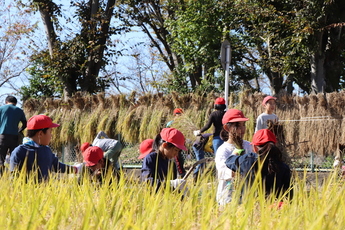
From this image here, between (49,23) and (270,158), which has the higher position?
(49,23)

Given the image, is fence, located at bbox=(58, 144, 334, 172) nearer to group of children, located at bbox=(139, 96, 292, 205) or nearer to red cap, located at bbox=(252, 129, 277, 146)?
group of children, located at bbox=(139, 96, 292, 205)

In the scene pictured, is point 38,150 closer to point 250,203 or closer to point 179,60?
point 250,203

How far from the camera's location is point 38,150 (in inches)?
177

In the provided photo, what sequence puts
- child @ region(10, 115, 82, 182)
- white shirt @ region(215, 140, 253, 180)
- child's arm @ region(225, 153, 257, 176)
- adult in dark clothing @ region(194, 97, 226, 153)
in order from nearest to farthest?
child's arm @ region(225, 153, 257, 176) → white shirt @ region(215, 140, 253, 180) → child @ region(10, 115, 82, 182) → adult in dark clothing @ region(194, 97, 226, 153)

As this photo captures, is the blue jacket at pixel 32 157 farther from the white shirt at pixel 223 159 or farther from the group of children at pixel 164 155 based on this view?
the white shirt at pixel 223 159

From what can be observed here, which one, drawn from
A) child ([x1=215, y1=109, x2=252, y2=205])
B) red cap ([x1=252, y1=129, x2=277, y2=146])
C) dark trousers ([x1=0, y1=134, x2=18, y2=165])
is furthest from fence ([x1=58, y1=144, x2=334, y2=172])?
red cap ([x1=252, y1=129, x2=277, y2=146])

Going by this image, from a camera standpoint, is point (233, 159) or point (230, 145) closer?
point (233, 159)

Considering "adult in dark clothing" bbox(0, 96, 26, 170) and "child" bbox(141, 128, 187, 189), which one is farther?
"adult in dark clothing" bbox(0, 96, 26, 170)

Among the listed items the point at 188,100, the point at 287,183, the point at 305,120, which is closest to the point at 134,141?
the point at 188,100

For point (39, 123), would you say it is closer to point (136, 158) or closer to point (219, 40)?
point (136, 158)

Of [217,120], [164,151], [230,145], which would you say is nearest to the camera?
[164,151]

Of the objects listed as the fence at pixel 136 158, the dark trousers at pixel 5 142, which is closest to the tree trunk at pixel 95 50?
the fence at pixel 136 158

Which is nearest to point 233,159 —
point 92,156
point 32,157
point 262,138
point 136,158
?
point 262,138

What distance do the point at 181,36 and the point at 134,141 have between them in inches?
331
